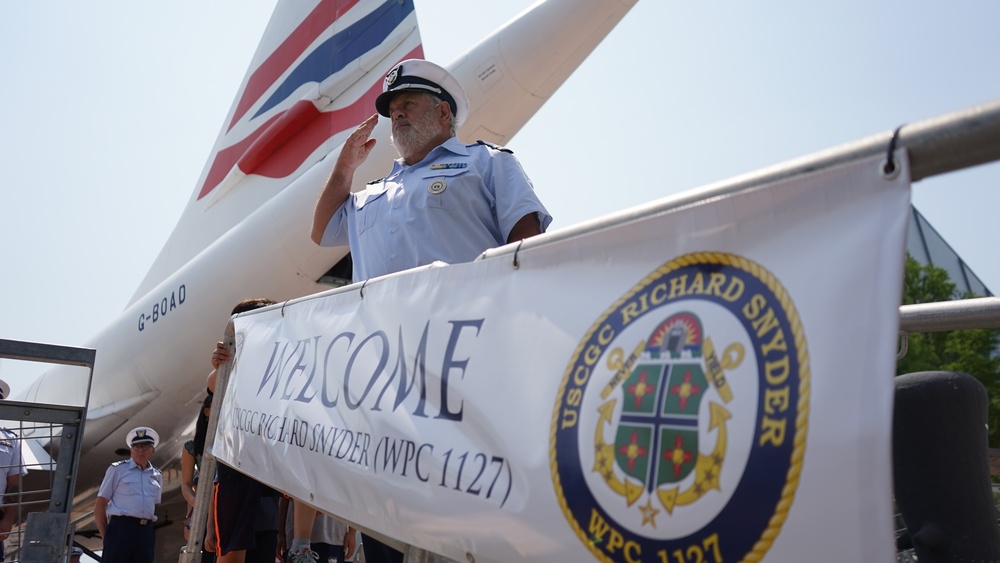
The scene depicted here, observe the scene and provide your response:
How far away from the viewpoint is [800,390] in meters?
1.02

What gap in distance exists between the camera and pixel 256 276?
6910mm

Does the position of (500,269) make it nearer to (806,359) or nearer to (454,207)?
(806,359)

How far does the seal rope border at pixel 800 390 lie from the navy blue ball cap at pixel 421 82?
1527mm

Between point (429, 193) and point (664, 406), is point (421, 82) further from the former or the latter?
point (664, 406)

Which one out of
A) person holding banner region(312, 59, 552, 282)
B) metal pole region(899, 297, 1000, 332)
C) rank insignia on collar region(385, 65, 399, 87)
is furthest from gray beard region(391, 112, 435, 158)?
metal pole region(899, 297, 1000, 332)

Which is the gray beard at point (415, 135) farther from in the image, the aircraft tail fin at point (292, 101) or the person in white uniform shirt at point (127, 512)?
the aircraft tail fin at point (292, 101)

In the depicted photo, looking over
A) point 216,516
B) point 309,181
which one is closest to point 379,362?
point 216,516

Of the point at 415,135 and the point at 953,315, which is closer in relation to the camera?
the point at 953,315

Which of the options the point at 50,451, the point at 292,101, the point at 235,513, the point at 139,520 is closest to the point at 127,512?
the point at 139,520

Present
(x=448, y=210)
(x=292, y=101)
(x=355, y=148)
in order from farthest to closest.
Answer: (x=292, y=101) → (x=355, y=148) → (x=448, y=210)

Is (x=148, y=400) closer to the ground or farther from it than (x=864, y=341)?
farther from it

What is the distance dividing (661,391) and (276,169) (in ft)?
26.1

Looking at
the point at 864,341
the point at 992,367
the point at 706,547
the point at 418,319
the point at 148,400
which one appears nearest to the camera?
the point at 864,341

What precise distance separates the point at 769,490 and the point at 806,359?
0.16 m
